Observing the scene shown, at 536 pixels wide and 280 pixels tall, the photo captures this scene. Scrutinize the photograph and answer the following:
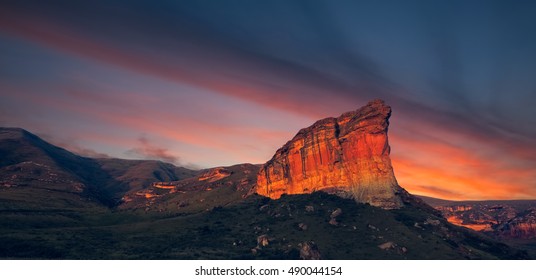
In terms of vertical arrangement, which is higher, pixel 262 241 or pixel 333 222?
pixel 333 222

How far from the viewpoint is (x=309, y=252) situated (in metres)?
133

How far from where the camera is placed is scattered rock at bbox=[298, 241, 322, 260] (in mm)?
131462

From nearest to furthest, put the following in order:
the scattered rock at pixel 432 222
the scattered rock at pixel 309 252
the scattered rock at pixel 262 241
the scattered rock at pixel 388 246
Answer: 1. the scattered rock at pixel 309 252
2. the scattered rock at pixel 388 246
3. the scattered rock at pixel 262 241
4. the scattered rock at pixel 432 222

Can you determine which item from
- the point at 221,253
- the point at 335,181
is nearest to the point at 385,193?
the point at 335,181

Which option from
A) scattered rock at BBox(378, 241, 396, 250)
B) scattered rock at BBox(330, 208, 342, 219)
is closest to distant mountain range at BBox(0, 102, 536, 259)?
scattered rock at BBox(378, 241, 396, 250)

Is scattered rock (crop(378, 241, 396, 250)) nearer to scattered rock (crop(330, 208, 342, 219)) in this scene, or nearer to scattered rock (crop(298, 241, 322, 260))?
scattered rock (crop(298, 241, 322, 260))

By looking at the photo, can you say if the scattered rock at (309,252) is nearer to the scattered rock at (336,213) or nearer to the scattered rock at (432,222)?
the scattered rock at (336,213)

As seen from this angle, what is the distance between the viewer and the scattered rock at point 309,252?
5176 inches

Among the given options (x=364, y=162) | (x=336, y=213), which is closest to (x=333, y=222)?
(x=336, y=213)

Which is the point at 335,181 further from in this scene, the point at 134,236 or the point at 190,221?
the point at 134,236

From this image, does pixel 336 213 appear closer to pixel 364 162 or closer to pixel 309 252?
pixel 364 162

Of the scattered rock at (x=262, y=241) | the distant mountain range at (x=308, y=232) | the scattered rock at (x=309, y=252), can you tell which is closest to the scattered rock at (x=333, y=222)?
the distant mountain range at (x=308, y=232)

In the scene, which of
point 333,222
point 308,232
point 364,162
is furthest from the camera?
point 364,162
